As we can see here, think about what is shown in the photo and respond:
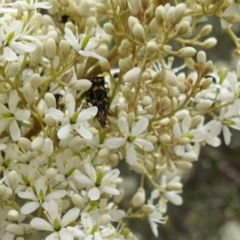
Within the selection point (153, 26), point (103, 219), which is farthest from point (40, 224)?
point (153, 26)

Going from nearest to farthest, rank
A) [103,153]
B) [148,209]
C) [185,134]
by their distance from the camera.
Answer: [103,153] → [185,134] → [148,209]

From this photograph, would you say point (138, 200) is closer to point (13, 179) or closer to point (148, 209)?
point (148, 209)

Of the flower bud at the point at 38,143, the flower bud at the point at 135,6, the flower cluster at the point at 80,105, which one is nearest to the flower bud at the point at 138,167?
the flower cluster at the point at 80,105

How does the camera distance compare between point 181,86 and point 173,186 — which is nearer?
point 181,86

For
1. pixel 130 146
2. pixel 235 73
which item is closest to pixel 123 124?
pixel 130 146

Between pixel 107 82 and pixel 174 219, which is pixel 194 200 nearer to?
pixel 174 219

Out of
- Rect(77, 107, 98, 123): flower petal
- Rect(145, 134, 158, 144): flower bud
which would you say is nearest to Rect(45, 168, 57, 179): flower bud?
Rect(77, 107, 98, 123): flower petal

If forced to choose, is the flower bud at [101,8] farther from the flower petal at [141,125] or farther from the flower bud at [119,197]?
the flower bud at [119,197]
